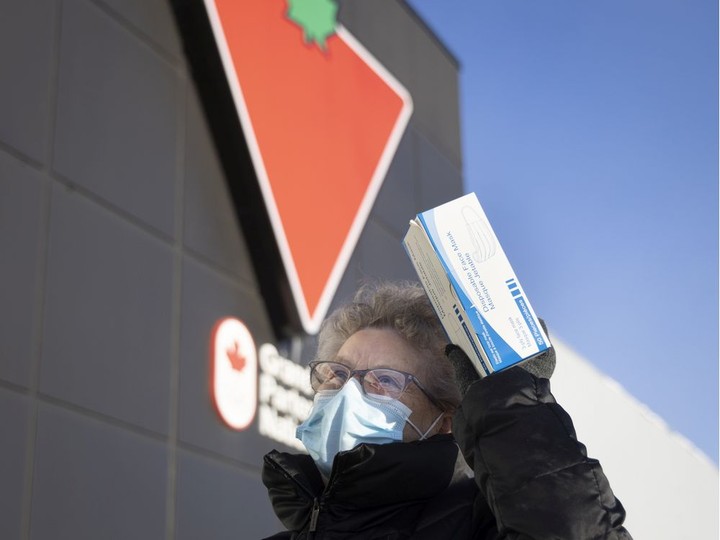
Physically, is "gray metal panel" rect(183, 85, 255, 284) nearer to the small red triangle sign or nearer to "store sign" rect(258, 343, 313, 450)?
the small red triangle sign

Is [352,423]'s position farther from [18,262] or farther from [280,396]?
[280,396]

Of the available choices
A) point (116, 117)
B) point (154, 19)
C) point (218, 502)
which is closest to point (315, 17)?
point (154, 19)

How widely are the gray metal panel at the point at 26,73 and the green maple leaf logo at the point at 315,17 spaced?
83.6 inches

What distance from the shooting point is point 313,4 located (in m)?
7.63

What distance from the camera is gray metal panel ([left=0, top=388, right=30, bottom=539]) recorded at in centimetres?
461

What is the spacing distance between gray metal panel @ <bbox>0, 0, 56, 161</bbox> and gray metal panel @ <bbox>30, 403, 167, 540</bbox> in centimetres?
118

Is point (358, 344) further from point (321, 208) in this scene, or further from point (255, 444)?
point (321, 208)

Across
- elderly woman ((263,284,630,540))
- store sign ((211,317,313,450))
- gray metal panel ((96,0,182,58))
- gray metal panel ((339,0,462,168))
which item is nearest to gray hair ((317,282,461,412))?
elderly woman ((263,284,630,540))

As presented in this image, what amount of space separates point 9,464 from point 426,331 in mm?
2697

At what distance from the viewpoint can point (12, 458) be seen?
4711 millimetres

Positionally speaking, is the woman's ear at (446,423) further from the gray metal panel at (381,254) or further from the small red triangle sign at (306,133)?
the gray metal panel at (381,254)

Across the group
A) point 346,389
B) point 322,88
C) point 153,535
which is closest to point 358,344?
point 346,389

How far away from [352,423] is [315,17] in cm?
556

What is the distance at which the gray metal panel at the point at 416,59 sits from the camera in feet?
28.9
